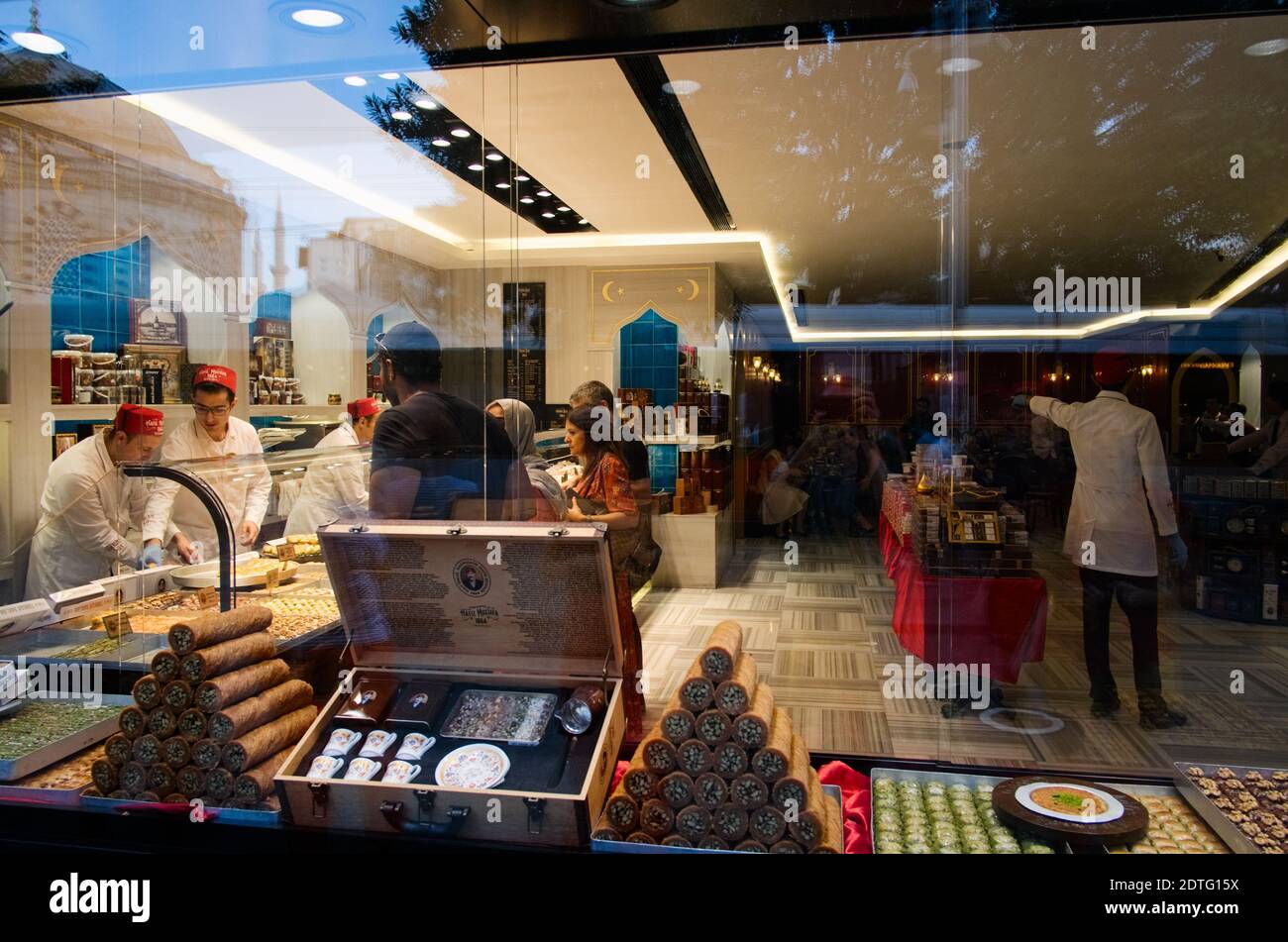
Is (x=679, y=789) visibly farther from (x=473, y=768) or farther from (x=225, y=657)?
(x=225, y=657)

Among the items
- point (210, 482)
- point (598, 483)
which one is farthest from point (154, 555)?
point (598, 483)

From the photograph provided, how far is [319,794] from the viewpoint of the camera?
1683 millimetres

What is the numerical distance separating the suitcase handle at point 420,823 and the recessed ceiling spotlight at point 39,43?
10.9 ft

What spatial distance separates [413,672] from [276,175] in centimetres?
274

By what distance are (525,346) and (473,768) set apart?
2.18 metres

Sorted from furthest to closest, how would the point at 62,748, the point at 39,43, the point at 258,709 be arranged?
the point at 39,43, the point at 62,748, the point at 258,709

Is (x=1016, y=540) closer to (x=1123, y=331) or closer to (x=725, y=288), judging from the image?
(x=1123, y=331)

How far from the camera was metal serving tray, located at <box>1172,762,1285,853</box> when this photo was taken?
165cm

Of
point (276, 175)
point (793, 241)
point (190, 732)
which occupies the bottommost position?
point (190, 732)

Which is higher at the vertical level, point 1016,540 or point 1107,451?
point 1107,451

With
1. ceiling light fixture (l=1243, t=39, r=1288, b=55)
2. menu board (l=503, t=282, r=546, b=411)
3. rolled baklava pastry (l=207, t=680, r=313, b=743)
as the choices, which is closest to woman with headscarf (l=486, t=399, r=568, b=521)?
menu board (l=503, t=282, r=546, b=411)

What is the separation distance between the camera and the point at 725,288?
3816 millimetres

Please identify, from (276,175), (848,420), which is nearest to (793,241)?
(848,420)

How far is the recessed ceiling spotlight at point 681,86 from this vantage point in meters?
3.38
